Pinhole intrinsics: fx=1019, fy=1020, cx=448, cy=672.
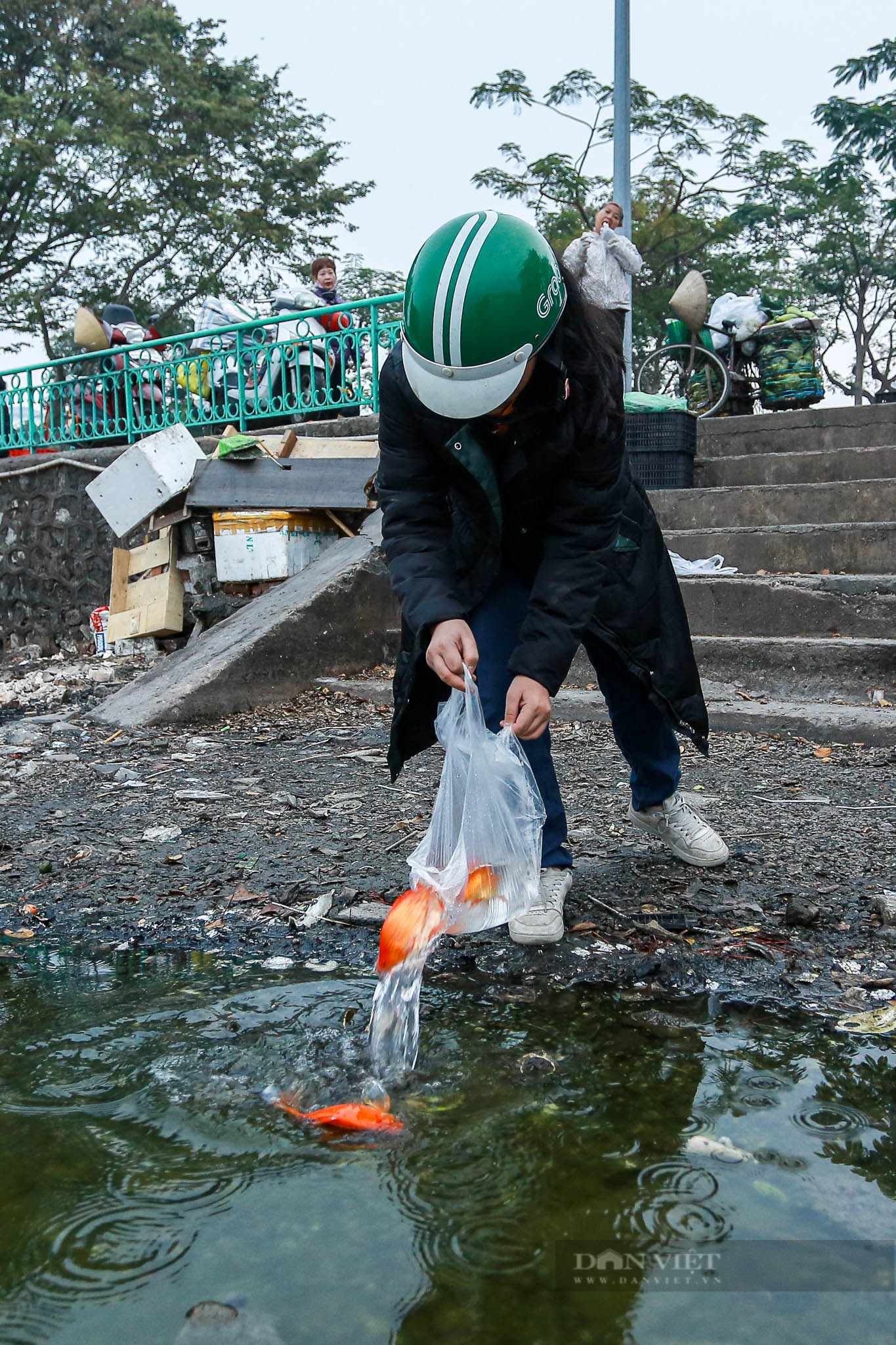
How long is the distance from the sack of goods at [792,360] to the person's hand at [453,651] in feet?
24.3

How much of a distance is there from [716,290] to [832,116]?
182 inches

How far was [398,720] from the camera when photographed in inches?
94.7

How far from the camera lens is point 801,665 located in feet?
14.7

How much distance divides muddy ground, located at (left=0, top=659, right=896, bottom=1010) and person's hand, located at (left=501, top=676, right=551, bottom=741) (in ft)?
1.70

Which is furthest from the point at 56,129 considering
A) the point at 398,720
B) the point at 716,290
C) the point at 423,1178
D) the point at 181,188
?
the point at 423,1178

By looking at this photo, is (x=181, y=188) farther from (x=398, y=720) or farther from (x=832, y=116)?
(x=398, y=720)

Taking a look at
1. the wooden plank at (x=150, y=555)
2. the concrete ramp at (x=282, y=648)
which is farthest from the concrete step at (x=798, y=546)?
the wooden plank at (x=150, y=555)

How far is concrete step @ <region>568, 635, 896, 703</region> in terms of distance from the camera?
4316mm

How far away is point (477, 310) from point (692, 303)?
8551 millimetres

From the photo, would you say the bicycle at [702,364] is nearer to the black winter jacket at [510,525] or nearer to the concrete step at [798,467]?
the concrete step at [798,467]

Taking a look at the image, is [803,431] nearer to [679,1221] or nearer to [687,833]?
[687,833]

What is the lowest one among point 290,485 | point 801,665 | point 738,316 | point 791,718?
point 791,718

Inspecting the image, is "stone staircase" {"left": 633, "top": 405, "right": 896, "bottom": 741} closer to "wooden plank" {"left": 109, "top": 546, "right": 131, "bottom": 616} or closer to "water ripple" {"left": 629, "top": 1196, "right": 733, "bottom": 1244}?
"water ripple" {"left": 629, "top": 1196, "right": 733, "bottom": 1244}

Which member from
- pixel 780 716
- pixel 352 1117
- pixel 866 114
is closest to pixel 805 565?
pixel 780 716
